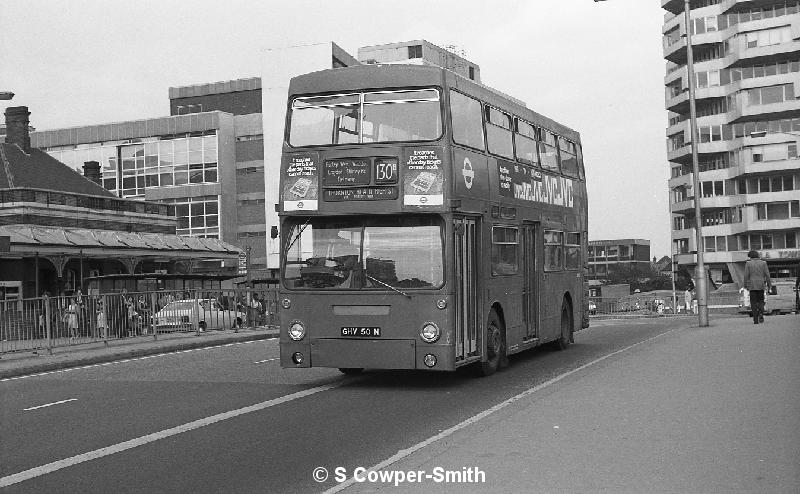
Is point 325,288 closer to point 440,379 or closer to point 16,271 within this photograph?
point 440,379

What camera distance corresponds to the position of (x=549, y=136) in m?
19.9

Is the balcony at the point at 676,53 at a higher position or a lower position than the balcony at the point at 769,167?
higher

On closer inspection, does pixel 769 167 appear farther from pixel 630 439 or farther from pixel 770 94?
pixel 630 439

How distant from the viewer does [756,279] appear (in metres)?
23.8

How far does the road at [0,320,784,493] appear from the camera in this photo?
8.59 meters

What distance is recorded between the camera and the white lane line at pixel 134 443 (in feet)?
28.6

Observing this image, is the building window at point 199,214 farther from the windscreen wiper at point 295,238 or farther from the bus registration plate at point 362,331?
the bus registration plate at point 362,331

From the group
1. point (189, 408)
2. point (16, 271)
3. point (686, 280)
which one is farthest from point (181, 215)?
point (189, 408)

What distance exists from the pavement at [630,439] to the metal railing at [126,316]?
13193 mm

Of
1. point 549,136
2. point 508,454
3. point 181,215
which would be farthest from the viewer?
point 181,215

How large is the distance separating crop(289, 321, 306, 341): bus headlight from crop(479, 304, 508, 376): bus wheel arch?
2.80 metres

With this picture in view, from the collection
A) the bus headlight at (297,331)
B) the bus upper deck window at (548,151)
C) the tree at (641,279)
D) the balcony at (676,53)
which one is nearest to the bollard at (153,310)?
the bus upper deck window at (548,151)

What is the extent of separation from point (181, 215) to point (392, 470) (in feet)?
255

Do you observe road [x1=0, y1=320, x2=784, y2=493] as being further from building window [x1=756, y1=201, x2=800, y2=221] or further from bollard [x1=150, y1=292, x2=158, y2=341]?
building window [x1=756, y1=201, x2=800, y2=221]
